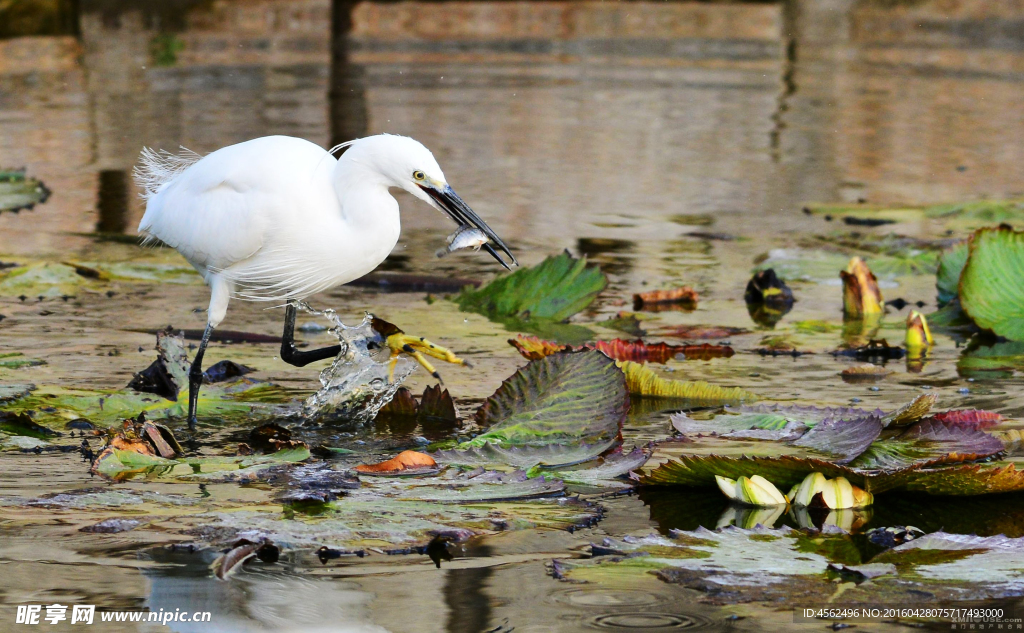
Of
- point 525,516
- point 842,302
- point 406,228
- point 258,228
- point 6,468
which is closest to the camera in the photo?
point 525,516

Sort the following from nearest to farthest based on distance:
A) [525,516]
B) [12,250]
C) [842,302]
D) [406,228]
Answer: [525,516] < [842,302] < [12,250] < [406,228]

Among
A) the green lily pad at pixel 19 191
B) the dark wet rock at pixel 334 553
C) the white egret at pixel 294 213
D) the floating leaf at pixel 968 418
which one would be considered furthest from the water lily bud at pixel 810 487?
the green lily pad at pixel 19 191

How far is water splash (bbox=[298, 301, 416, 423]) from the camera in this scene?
13.0 feet

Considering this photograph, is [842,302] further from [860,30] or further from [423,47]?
[860,30]

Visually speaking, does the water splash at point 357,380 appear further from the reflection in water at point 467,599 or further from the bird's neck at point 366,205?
the reflection in water at point 467,599

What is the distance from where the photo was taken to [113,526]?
9.22 ft

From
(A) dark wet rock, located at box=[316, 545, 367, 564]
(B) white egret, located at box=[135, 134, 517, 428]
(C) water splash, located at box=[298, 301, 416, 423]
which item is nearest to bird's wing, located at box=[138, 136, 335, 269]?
(B) white egret, located at box=[135, 134, 517, 428]

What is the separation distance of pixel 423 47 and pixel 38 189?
30.1 ft

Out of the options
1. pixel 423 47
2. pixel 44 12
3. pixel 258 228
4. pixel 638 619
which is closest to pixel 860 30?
pixel 423 47

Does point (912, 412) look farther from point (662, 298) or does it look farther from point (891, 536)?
point (662, 298)

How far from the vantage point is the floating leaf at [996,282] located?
4531 millimetres

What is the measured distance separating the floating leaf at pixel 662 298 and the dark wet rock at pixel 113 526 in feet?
9.43

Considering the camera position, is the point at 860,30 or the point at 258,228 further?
the point at 860,30

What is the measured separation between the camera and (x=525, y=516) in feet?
9.53
